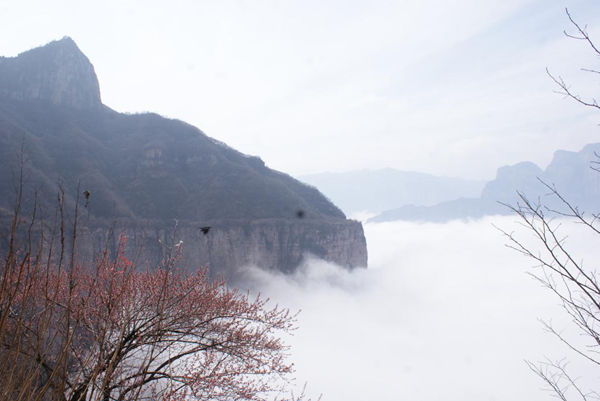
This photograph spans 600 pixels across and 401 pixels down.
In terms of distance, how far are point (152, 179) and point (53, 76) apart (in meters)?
44.6

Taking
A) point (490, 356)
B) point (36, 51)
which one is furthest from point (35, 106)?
point (490, 356)

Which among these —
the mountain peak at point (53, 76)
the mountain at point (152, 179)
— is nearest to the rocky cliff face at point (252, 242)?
the mountain at point (152, 179)

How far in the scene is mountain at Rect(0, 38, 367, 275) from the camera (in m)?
59.6

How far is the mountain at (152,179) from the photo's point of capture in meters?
59.6

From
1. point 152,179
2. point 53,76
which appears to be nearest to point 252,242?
point 152,179

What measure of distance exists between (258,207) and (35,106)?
187ft

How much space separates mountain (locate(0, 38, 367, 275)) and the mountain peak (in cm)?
25

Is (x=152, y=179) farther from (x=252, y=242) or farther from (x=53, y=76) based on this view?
(x=53, y=76)

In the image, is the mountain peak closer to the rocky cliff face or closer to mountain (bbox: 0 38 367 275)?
mountain (bbox: 0 38 367 275)

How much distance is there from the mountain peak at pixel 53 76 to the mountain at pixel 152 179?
0.81 ft

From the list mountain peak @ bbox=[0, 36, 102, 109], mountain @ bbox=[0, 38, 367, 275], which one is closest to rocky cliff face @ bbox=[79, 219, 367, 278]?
mountain @ bbox=[0, 38, 367, 275]

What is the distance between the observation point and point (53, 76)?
307 ft

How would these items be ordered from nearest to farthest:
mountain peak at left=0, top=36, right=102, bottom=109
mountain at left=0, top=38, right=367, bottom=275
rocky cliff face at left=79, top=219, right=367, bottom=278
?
rocky cliff face at left=79, top=219, right=367, bottom=278
mountain at left=0, top=38, right=367, bottom=275
mountain peak at left=0, top=36, right=102, bottom=109

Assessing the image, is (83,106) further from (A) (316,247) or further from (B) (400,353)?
(B) (400,353)
